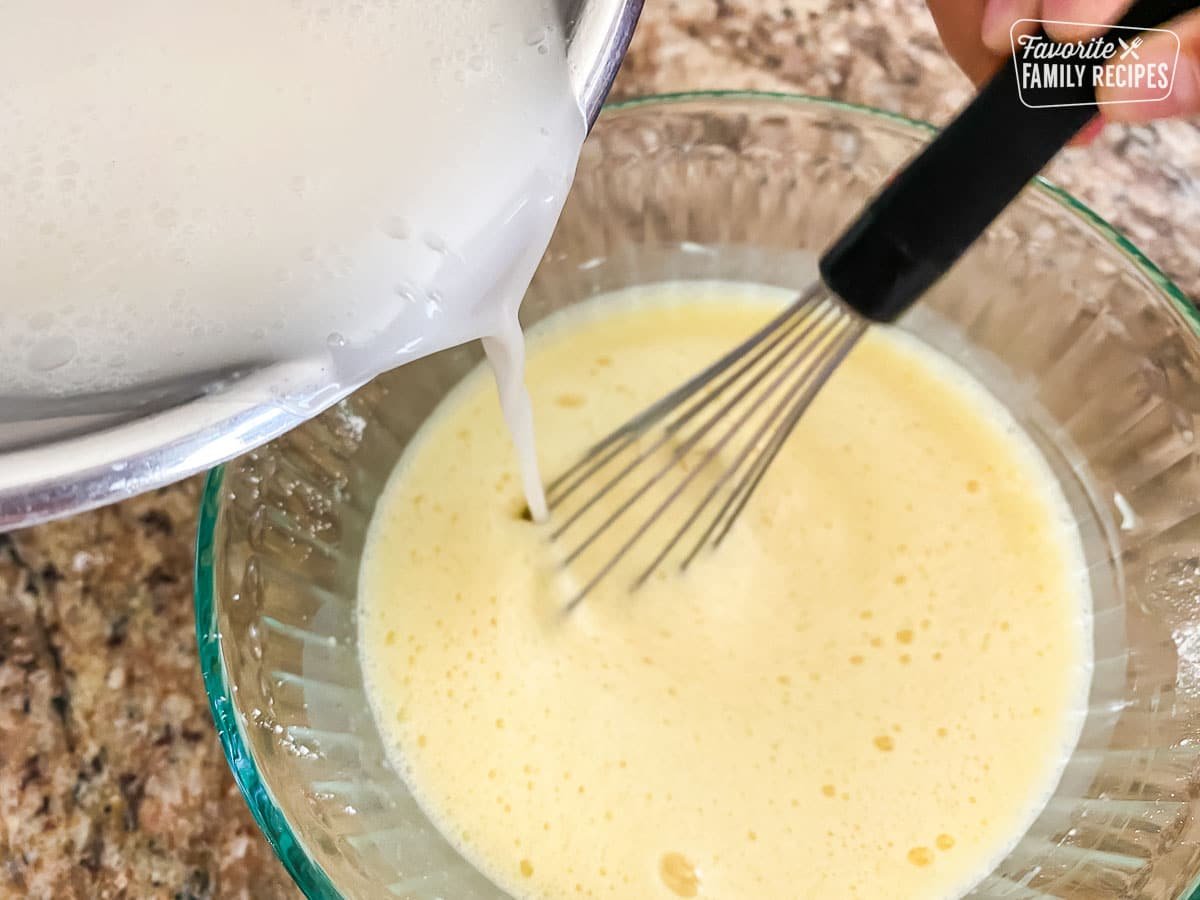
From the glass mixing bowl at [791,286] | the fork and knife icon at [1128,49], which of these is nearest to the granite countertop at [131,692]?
the glass mixing bowl at [791,286]

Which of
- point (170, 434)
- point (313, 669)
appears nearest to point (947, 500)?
point (313, 669)

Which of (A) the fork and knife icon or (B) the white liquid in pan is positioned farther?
(A) the fork and knife icon

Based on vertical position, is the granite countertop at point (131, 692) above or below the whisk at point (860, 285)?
below

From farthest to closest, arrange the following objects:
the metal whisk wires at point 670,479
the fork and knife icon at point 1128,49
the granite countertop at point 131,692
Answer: the metal whisk wires at point 670,479 → the granite countertop at point 131,692 → the fork and knife icon at point 1128,49

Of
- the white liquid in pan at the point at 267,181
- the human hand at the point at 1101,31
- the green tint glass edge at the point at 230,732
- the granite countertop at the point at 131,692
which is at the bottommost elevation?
the granite countertop at the point at 131,692

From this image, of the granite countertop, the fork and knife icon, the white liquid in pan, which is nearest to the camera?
the white liquid in pan

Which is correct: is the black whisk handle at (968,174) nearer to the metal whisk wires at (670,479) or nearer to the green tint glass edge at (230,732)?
the metal whisk wires at (670,479)

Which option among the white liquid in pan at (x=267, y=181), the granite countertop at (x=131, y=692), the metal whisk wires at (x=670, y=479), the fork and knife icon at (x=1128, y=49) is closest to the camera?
→ the white liquid in pan at (x=267, y=181)

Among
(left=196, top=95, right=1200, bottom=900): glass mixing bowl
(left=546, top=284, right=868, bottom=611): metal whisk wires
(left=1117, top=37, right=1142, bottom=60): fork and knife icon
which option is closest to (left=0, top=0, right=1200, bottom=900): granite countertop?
(left=196, top=95, right=1200, bottom=900): glass mixing bowl

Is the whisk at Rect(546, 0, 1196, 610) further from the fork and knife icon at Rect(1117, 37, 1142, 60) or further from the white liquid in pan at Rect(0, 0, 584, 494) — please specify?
the white liquid in pan at Rect(0, 0, 584, 494)
